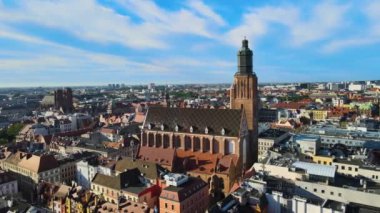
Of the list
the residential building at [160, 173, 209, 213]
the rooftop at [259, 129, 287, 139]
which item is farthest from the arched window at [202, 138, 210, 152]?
the rooftop at [259, 129, 287, 139]

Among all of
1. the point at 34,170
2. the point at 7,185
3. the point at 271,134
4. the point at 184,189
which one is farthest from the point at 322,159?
the point at 7,185

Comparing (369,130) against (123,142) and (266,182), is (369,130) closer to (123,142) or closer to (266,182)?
(266,182)

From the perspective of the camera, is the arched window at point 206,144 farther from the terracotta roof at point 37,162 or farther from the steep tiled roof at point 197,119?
the terracotta roof at point 37,162

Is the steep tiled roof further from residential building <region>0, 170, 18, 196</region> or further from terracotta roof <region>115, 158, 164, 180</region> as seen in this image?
residential building <region>0, 170, 18, 196</region>

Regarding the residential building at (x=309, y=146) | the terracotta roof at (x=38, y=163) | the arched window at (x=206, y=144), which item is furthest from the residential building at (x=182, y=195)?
the terracotta roof at (x=38, y=163)

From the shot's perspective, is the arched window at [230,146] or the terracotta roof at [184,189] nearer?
the terracotta roof at [184,189]

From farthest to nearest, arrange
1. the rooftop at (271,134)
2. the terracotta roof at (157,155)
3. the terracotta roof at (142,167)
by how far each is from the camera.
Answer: the rooftop at (271,134) < the terracotta roof at (157,155) < the terracotta roof at (142,167)

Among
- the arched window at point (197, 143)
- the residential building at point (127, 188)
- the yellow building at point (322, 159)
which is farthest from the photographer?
the arched window at point (197, 143)
